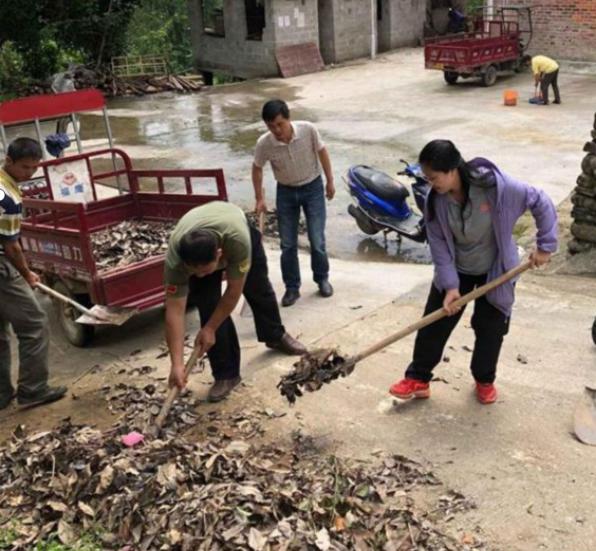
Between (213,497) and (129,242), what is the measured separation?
3.49 meters

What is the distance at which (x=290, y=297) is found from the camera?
6277 mm

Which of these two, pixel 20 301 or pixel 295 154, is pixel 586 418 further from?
pixel 20 301

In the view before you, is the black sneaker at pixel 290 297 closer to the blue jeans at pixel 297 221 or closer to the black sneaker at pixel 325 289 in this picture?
the blue jeans at pixel 297 221

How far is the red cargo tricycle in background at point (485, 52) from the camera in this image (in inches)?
688

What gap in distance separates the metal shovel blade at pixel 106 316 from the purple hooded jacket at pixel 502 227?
97.4 inches

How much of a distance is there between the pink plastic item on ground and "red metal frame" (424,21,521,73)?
15333mm

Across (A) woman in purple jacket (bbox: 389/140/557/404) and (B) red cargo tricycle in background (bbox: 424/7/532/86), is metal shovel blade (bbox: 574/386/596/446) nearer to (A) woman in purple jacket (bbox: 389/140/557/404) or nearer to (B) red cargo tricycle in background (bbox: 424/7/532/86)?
(A) woman in purple jacket (bbox: 389/140/557/404)

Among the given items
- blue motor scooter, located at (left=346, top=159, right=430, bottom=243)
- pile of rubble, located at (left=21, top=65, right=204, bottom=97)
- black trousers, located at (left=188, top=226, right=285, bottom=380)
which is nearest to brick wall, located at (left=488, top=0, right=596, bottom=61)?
pile of rubble, located at (left=21, top=65, right=204, bottom=97)

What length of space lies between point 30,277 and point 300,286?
257 centimetres

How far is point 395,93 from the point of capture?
719 inches

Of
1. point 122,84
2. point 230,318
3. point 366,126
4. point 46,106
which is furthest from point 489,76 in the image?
point 230,318

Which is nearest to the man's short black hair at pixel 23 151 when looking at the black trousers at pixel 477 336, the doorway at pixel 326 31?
the black trousers at pixel 477 336

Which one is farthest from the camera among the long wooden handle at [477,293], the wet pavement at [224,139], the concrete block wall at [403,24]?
the concrete block wall at [403,24]

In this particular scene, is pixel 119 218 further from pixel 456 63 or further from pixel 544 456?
pixel 456 63
